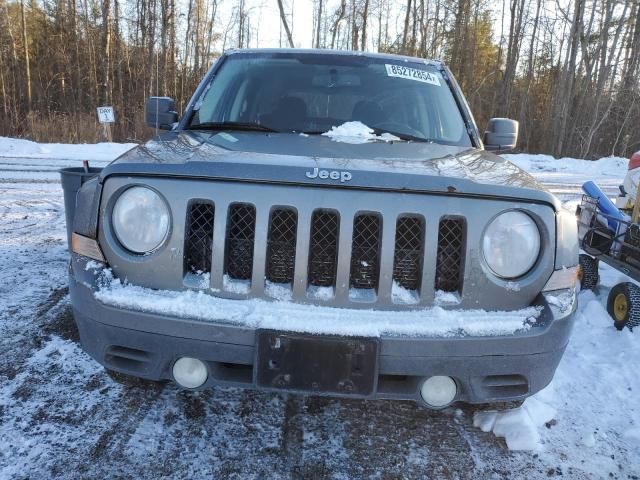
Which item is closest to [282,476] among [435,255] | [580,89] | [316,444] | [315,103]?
[316,444]

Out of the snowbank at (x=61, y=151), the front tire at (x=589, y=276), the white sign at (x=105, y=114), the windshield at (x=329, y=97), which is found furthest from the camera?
the white sign at (x=105, y=114)

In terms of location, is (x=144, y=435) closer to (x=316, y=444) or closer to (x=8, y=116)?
(x=316, y=444)

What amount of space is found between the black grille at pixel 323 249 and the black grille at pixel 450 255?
16.6 inches

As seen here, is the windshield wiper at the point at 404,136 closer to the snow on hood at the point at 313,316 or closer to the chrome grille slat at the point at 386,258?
the chrome grille slat at the point at 386,258

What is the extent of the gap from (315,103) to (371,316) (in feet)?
5.98

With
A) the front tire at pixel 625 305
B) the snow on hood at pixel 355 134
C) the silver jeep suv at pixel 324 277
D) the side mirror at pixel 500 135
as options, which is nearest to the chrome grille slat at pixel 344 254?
the silver jeep suv at pixel 324 277

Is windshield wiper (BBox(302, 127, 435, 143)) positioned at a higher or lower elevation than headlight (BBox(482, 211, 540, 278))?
higher

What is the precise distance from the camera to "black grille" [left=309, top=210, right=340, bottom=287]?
6.16ft

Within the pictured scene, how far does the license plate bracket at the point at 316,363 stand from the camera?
173 cm

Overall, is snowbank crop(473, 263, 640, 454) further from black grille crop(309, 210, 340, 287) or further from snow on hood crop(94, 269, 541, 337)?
black grille crop(309, 210, 340, 287)

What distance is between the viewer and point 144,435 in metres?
2.08

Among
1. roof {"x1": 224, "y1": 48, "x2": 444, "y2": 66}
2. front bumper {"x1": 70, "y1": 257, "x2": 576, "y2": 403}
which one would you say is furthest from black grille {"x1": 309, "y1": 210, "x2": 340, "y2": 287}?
roof {"x1": 224, "y1": 48, "x2": 444, "y2": 66}

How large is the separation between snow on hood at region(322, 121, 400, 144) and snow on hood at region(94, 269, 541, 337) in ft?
3.76

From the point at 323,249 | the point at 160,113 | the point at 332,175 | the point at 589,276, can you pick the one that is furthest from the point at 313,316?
the point at 589,276
